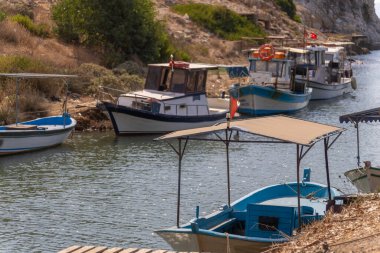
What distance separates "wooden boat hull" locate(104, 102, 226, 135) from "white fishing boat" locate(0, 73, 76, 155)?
→ 2.16 m

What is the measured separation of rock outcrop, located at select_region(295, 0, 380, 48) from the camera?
110956mm

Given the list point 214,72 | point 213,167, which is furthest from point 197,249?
point 214,72

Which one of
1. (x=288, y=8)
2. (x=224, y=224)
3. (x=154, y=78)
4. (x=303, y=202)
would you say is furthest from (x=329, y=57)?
(x=224, y=224)

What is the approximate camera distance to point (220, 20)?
73438 mm

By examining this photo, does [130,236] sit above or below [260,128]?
below

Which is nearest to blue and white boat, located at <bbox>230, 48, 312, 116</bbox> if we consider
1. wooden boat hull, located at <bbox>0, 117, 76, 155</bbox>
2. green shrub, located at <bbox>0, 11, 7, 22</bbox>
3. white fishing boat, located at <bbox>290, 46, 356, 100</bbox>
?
white fishing boat, located at <bbox>290, 46, 356, 100</bbox>

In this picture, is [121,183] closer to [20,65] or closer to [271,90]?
[20,65]

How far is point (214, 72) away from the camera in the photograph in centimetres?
5447

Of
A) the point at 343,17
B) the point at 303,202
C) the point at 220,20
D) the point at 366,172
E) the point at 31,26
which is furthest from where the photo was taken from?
the point at 343,17

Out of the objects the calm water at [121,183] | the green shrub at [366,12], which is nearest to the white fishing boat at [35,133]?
the calm water at [121,183]

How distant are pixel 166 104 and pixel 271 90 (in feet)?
33.4

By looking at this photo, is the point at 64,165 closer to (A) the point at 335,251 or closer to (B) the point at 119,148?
(B) the point at 119,148

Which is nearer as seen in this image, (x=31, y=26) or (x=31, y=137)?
(x=31, y=137)

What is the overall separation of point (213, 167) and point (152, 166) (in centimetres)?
194
